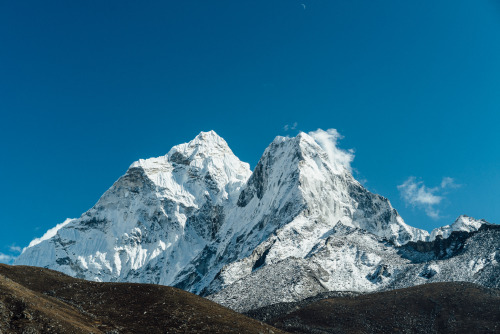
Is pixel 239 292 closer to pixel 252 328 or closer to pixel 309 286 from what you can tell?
pixel 309 286

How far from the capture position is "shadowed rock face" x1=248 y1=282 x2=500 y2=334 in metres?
137

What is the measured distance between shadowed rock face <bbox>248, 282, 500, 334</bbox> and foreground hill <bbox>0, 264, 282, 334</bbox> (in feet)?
176

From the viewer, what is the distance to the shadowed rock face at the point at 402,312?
137 metres

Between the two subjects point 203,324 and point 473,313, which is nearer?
point 203,324

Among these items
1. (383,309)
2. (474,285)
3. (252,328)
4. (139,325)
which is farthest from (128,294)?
(474,285)

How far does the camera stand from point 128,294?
9025cm

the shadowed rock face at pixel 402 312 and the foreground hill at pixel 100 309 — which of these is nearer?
the foreground hill at pixel 100 309

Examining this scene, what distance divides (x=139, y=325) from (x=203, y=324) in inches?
361

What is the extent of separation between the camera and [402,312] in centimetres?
14750

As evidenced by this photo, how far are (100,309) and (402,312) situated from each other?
308ft

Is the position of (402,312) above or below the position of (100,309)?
above

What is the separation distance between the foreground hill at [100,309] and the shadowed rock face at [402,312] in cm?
5374

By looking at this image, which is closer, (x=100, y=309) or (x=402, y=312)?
(x=100, y=309)

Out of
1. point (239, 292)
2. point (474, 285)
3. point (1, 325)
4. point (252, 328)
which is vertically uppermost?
point (474, 285)
